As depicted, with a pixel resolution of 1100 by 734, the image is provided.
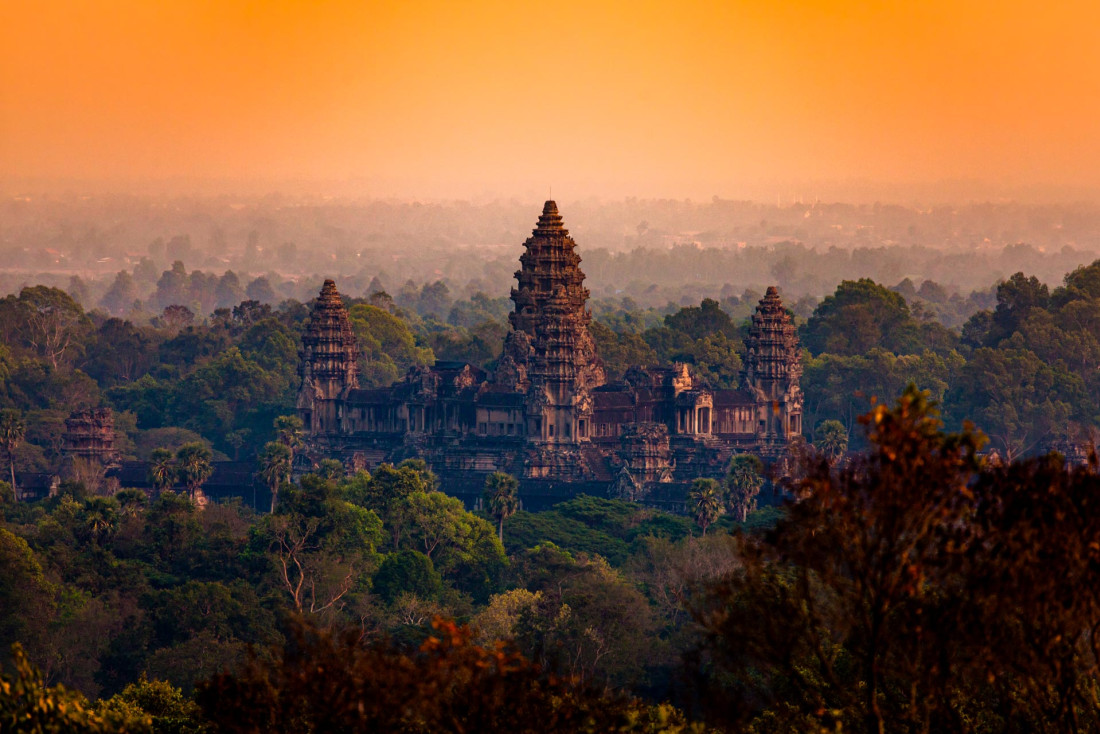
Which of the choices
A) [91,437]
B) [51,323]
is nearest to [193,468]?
[91,437]

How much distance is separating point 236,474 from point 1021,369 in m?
43.3

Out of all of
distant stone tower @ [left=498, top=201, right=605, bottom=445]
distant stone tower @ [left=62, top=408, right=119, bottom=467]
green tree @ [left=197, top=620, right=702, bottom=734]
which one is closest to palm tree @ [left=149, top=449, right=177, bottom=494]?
distant stone tower @ [left=62, top=408, right=119, bottom=467]

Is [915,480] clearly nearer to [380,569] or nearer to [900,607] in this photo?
[900,607]

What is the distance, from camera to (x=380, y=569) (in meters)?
82.5

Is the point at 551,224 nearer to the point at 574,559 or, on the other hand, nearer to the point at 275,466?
the point at 275,466

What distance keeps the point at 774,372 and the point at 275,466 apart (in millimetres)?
26210

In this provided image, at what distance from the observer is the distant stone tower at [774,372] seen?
4466 inches

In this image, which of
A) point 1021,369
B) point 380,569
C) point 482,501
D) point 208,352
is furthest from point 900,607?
point 208,352

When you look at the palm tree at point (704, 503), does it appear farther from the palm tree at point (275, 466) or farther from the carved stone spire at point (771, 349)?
the carved stone spire at point (771, 349)

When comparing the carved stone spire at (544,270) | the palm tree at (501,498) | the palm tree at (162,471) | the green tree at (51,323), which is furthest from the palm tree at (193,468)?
the green tree at (51,323)

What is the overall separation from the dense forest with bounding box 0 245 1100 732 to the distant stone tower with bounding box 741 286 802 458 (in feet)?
9.05

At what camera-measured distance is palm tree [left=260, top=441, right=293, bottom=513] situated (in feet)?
345

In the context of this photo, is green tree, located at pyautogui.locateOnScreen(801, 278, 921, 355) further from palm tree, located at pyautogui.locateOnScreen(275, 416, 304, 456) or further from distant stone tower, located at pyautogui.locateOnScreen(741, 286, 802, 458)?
palm tree, located at pyautogui.locateOnScreen(275, 416, 304, 456)

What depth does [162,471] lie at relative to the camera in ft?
340
